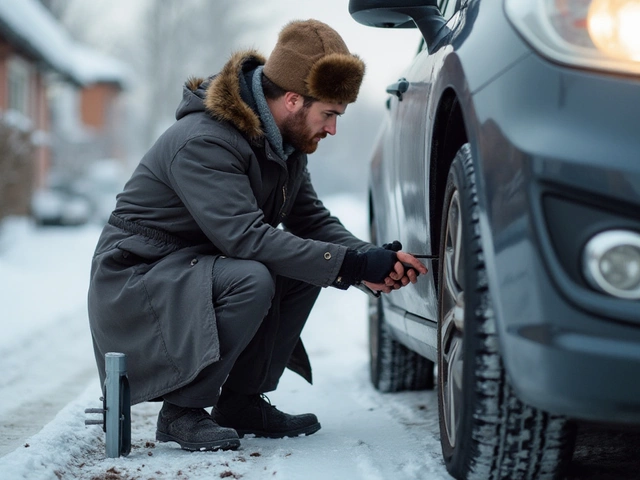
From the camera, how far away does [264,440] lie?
10.9 ft

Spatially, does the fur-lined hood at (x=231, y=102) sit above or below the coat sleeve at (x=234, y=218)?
above

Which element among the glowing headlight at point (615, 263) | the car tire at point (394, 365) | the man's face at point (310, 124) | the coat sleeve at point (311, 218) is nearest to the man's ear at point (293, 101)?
the man's face at point (310, 124)

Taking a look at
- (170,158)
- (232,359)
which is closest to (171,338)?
(232,359)

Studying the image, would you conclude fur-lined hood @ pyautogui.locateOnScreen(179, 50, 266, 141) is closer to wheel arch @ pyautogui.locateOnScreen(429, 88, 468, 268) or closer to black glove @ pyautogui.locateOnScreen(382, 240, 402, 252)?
black glove @ pyautogui.locateOnScreen(382, 240, 402, 252)

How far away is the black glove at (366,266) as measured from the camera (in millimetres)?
2918

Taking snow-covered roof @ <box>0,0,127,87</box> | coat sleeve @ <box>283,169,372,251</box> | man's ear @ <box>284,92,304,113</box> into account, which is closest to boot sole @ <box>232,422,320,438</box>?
coat sleeve @ <box>283,169,372,251</box>

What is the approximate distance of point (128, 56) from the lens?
53.3m

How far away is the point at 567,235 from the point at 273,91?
1.71 meters

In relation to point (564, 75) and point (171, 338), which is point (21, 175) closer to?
point (171, 338)

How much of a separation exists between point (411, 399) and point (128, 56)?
51512 millimetres

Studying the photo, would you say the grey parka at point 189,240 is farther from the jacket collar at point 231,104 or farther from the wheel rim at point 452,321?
the wheel rim at point 452,321

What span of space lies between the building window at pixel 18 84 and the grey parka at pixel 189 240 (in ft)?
62.2

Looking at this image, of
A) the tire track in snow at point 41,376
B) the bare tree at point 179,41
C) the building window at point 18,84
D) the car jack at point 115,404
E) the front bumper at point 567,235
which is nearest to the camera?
the front bumper at point 567,235

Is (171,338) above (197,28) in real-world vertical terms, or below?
above
